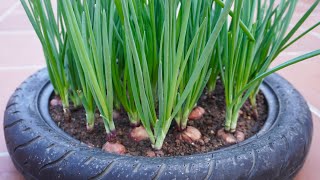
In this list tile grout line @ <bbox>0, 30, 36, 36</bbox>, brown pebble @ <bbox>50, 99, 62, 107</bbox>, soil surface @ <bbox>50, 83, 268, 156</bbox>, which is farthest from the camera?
tile grout line @ <bbox>0, 30, 36, 36</bbox>

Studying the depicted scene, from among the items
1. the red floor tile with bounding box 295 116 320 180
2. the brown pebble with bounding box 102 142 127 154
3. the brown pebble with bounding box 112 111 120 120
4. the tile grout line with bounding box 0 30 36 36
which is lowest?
the tile grout line with bounding box 0 30 36 36

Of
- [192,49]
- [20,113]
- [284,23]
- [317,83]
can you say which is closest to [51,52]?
[20,113]

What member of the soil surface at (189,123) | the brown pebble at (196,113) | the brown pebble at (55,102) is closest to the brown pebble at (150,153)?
the soil surface at (189,123)

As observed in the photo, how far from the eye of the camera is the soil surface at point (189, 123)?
62cm

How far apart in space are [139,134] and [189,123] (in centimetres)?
9

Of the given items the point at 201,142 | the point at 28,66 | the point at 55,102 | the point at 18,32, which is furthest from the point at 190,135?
the point at 18,32

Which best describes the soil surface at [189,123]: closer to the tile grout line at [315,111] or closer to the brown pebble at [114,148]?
the brown pebble at [114,148]

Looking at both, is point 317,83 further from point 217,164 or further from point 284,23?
point 217,164

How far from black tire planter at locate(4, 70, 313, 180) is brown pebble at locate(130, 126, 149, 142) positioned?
90 millimetres

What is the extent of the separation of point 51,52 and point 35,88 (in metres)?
0.14

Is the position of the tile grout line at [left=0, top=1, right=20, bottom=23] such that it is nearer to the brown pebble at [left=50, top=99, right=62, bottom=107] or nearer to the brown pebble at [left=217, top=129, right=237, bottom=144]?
the brown pebble at [left=50, top=99, right=62, bottom=107]

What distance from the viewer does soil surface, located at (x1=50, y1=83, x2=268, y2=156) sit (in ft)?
2.04

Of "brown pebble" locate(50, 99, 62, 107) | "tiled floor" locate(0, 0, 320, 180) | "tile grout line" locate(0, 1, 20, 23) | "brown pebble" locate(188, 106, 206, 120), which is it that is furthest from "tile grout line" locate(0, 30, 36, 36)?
"brown pebble" locate(188, 106, 206, 120)

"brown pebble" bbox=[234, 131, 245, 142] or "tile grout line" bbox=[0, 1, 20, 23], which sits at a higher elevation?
"brown pebble" bbox=[234, 131, 245, 142]
